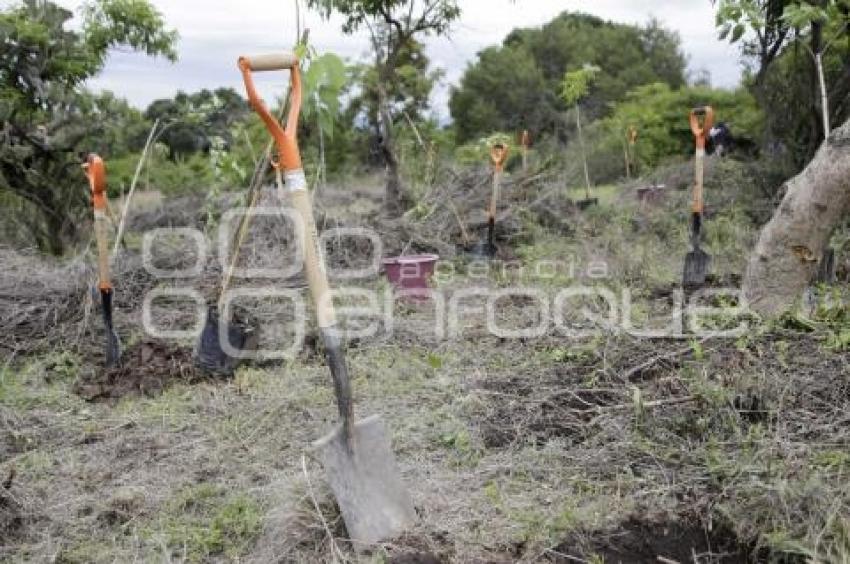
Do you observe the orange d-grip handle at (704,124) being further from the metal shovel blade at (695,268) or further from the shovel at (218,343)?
the shovel at (218,343)

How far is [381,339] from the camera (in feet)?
13.4

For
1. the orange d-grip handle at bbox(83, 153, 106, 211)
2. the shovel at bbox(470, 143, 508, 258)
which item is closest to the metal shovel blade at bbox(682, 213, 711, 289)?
the shovel at bbox(470, 143, 508, 258)

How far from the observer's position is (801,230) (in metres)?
3.38

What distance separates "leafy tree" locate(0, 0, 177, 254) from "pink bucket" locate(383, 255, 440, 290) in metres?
4.16

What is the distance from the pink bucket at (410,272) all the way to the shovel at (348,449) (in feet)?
8.70

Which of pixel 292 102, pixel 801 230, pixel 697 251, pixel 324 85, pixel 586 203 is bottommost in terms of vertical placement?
pixel 697 251

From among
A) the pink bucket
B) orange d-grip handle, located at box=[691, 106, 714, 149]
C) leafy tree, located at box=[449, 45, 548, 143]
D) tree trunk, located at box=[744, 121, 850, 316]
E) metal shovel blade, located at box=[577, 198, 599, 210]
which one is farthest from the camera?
leafy tree, located at box=[449, 45, 548, 143]

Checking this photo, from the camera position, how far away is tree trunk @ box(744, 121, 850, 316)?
3.20 m

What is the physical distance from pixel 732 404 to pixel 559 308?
5.77 feet

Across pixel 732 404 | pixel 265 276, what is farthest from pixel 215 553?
pixel 265 276

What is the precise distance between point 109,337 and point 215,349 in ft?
1.88

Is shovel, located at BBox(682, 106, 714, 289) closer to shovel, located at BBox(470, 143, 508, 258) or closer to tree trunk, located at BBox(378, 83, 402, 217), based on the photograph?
shovel, located at BBox(470, 143, 508, 258)

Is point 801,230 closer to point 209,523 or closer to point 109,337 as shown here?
point 209,523

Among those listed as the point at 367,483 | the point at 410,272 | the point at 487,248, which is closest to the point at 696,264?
the point at 410,272
